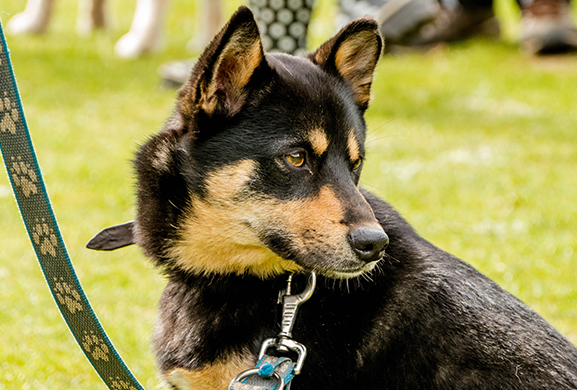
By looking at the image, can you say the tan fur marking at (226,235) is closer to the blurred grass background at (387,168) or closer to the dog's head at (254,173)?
the dog's head at (254,173)

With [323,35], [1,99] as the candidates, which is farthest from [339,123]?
[323,35]

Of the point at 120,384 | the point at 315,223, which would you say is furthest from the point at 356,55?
the point at 120,384

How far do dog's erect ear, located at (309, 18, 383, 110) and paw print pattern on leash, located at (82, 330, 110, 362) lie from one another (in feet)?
5.00

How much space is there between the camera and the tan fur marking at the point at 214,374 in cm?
271

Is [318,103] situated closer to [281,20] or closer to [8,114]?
[8,114]

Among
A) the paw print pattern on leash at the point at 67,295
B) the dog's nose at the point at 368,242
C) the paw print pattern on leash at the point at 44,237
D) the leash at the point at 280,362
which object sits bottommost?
the leash at the point at 280,362

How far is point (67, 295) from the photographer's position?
7.48 feet

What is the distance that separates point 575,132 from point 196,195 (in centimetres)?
728

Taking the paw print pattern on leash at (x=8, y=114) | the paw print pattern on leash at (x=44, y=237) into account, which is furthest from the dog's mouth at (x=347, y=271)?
the paw print pattern on leash at (x=8, y=114)

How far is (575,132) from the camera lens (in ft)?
29.3

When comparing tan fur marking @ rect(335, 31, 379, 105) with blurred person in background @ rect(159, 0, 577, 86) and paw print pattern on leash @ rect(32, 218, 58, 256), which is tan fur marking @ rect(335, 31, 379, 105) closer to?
paw print pattern on leash @ rect(32, 218, 58, 256)

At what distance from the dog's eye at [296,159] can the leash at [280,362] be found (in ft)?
1.55

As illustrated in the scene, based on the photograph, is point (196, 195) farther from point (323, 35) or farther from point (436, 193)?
point (323, 35)

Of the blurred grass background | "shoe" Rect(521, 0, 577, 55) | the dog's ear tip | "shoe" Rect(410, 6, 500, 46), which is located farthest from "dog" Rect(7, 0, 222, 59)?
the dog's ear tip
